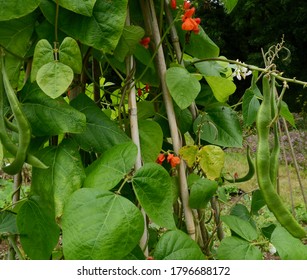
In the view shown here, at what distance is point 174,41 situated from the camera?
1003mm

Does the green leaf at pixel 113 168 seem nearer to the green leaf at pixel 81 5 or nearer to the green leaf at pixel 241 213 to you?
the green leaf at pixel 81 5

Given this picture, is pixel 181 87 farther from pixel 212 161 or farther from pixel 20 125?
pixel 20 125

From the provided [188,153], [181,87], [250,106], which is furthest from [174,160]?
[250,106]

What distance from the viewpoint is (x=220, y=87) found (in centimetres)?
106

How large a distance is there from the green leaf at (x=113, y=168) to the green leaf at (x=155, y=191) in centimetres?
2

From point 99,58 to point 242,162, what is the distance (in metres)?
4.29

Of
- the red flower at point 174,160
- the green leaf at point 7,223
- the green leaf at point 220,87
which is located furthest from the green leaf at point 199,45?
the green leaf at point 7,223

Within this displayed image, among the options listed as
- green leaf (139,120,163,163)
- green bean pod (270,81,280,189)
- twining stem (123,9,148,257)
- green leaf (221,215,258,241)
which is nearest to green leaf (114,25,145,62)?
twining stem (123,9,148,257)

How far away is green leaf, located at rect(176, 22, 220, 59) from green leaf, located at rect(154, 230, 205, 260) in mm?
466

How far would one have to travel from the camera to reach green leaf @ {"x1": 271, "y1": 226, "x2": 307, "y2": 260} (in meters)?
0.84

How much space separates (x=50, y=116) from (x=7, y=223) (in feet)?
0.96
